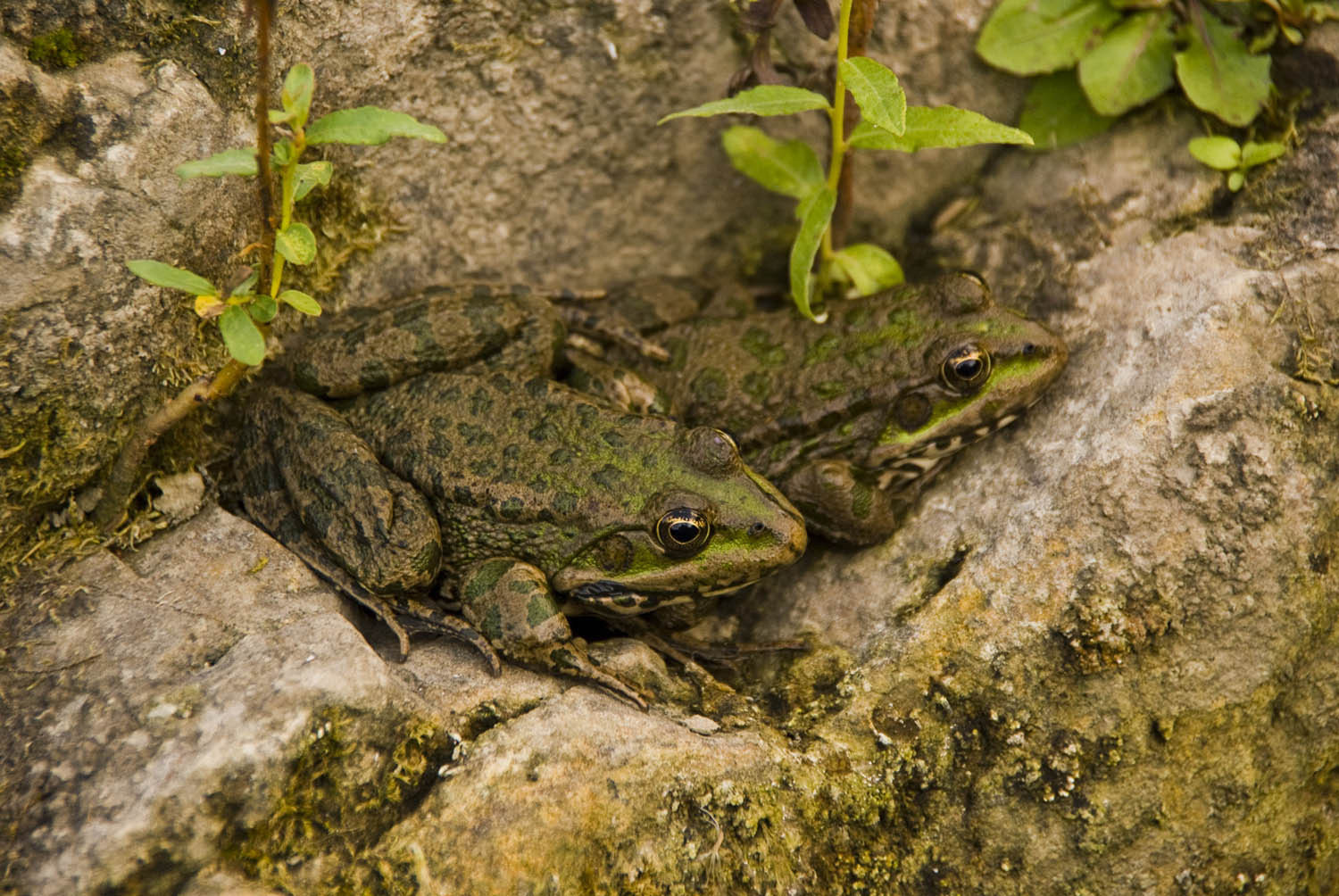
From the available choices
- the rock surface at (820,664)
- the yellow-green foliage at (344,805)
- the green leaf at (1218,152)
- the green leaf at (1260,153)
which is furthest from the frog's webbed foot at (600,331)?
the green leaf at (1260,153)

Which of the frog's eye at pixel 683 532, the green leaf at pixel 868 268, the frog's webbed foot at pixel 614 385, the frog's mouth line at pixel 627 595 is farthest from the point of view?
the green leaf at pixel 868 268

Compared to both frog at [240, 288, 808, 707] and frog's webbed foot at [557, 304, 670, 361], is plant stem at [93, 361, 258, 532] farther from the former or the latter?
frog's webbed foot at [557, 304, 670, 361]

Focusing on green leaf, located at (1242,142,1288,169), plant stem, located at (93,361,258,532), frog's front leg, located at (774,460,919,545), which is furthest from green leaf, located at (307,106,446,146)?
green leaf, located at (1242,142,1288,169)

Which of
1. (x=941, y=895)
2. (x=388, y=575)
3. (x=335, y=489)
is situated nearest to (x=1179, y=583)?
(x=941, y=895)

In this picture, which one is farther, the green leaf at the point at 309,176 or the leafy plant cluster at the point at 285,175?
the green leaf at the point at 309,176

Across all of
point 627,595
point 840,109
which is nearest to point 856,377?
point 840,109

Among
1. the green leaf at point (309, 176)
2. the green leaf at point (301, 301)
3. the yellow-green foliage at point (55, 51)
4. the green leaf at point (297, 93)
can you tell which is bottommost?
the green leaf at point (301, 301)

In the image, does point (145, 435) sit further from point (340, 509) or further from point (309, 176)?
point (309, 176)

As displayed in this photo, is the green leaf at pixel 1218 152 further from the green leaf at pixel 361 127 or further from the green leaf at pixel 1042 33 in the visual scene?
the green leaf at pixel 361 127
